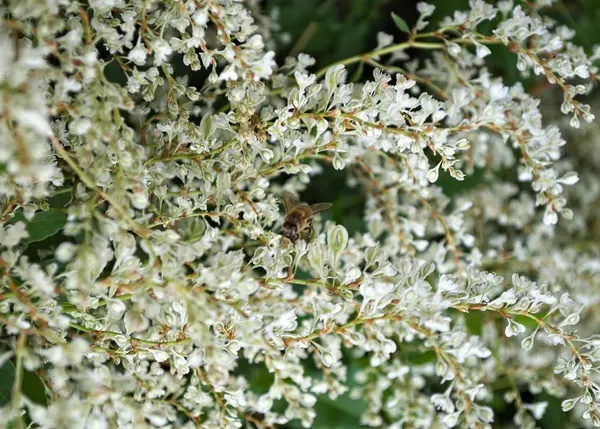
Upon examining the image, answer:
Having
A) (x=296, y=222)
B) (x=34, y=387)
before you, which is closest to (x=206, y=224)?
(x=296, y=222)

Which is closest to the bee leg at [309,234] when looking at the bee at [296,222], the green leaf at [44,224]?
the bee at [296,222]

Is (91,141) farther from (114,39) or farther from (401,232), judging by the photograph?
(401,232)

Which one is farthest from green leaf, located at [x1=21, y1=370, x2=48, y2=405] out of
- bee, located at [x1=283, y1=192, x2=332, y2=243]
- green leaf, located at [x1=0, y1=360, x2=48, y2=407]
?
bee, located at [x1=283, y1=192, x2=332, y2=243]

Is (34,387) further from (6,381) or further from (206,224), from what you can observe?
(206,224)

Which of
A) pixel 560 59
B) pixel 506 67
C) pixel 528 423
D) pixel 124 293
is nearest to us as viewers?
pixel 124 293

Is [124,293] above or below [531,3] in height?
below

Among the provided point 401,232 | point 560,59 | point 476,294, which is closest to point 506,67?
point 560,59

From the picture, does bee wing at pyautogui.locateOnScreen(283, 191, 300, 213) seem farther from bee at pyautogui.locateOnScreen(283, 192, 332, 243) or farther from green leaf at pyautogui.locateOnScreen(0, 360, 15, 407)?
green leaf at pyautogui.locateOnScreen(0, 360, 15, 407)
